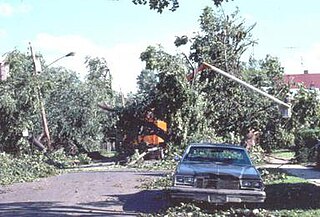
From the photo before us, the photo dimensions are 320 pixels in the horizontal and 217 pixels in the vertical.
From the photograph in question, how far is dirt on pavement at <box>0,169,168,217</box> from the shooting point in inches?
475

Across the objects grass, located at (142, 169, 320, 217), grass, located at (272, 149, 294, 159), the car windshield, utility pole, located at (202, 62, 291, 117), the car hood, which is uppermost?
utility pole, located at (202, 62, 291, 117)

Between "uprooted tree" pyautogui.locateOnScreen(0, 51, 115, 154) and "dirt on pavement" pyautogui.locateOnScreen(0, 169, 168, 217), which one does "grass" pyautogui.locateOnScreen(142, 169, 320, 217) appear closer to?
"dirt on pavement" pyautogui.locateOnScreen(0, 169, 168, 217)

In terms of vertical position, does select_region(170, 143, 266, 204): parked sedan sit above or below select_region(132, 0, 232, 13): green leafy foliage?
below

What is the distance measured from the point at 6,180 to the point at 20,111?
1200 centimetres

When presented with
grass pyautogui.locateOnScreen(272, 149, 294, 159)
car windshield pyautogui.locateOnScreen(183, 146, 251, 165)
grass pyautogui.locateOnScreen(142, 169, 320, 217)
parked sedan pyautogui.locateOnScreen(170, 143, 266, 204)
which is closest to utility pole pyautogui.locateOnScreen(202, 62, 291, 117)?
grass pyautogui.locateOnScreen(272, 149, 294, 159)

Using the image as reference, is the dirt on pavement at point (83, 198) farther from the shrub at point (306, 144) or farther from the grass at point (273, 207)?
the shrub at point (306, 144)

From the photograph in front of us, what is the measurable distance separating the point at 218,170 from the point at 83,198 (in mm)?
4208

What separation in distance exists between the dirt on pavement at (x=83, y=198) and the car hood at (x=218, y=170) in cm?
111

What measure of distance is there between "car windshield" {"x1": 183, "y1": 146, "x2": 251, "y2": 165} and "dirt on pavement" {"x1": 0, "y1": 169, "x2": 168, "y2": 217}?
4.15ft

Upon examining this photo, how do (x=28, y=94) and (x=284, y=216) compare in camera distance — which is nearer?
(x=284, y=216)

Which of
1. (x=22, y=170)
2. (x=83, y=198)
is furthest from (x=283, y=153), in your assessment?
(x=83, y=198)

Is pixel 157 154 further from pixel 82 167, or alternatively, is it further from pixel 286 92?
pixel 286 92

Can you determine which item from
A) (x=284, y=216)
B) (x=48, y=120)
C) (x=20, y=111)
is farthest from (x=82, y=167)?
(x=284, y=216)

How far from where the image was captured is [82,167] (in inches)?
1126
